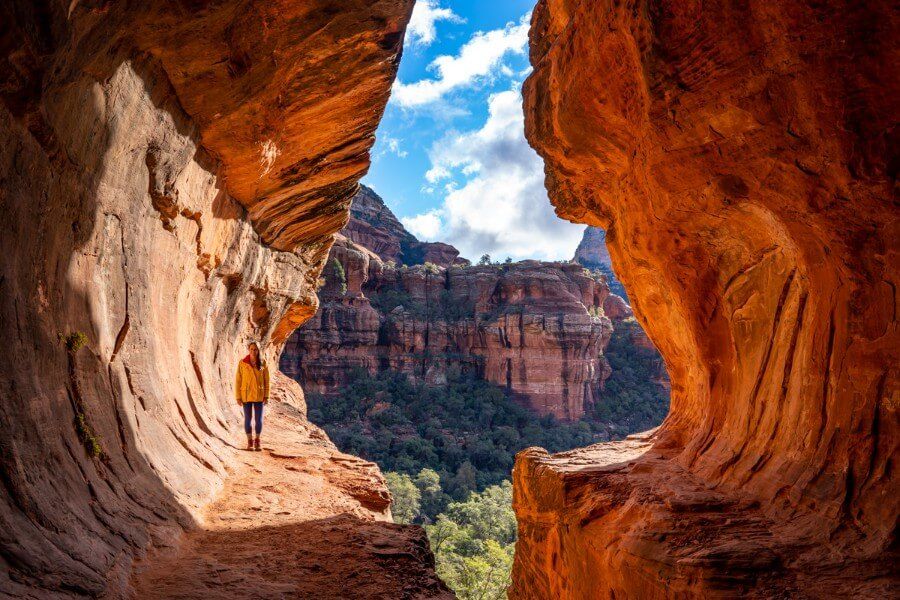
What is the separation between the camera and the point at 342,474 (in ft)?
22.0

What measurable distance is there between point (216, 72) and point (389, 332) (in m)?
37.7

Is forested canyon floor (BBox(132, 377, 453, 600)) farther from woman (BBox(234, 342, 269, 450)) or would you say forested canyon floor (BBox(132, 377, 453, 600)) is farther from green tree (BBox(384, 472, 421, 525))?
green tree (BBox(384, 472, 421, 525))

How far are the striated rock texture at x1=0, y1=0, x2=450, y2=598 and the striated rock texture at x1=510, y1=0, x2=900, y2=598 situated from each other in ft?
9.90

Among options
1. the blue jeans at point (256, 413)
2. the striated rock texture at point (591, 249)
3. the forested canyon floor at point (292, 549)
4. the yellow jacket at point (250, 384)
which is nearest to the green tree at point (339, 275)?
the blue jeans at point (256, 413)

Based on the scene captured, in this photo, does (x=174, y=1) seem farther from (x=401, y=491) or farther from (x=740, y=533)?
(x=401, y=491)

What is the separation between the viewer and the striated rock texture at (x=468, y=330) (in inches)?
1561

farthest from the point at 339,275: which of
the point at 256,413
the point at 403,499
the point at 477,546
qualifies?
the point at 256,413

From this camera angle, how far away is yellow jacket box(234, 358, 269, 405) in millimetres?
7137

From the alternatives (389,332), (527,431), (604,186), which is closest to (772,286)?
(604,186)

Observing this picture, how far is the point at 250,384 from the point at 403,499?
720 inches

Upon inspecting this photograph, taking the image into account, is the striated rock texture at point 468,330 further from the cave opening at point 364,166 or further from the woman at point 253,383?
the woman at point 253,383

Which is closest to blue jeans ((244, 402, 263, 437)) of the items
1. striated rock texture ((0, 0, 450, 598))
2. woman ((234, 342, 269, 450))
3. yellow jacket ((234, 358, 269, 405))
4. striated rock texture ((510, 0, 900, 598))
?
woman ((234, 342, 269, 450))

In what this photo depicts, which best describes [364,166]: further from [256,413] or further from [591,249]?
[591,249]

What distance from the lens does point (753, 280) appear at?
19.2ft
